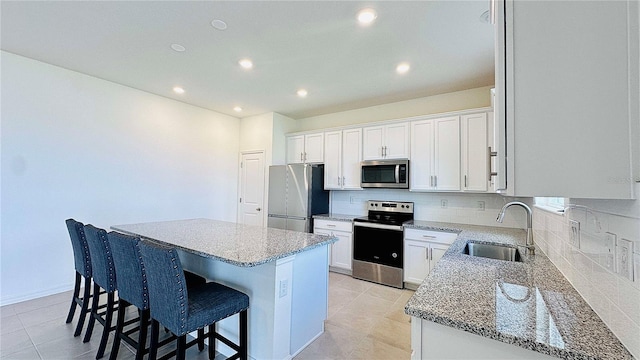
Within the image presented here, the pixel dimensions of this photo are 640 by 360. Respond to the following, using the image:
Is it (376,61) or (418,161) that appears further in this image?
(418,161)

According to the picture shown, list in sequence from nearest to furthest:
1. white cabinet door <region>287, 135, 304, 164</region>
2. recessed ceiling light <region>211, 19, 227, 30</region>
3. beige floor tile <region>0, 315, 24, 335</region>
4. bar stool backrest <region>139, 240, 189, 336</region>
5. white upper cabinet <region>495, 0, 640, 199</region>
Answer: white upper cabinet <region>495, 0, 640, 199</region>
bar stool backrest <region>139, 240, 189, 336</region>
recessed ceiling light <region>211, 19, 227, 30</region>
beige floor tile <region>0, 315, 24, 335</region>
white cabinet door <region>287, 135, 304, 164</region>

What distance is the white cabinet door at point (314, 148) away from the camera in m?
4.66

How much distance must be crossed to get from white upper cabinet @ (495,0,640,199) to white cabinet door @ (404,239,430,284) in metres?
2.74

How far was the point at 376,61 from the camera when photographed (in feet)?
9.67

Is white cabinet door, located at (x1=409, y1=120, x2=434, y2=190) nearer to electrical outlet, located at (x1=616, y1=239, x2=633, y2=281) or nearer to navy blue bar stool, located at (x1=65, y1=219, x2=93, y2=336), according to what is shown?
electrical outlet, located at (x1=616, y1=239, x2=633, y2=281)

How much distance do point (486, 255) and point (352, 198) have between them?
2.45m

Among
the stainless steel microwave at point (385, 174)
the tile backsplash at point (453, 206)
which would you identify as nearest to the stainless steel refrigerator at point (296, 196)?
the tile backsplash at point (453, 206)

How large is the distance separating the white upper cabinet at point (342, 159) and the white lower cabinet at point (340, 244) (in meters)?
0.64

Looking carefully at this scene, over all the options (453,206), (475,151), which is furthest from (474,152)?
(453,206)

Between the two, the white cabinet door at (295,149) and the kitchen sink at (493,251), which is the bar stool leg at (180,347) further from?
the white cabinet door at (295,149)

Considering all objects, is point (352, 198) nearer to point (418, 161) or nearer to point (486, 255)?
point (418, 161)

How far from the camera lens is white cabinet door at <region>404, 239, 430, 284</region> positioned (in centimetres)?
338

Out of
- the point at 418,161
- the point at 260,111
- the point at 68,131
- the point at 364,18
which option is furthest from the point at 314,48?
the point at 68,131

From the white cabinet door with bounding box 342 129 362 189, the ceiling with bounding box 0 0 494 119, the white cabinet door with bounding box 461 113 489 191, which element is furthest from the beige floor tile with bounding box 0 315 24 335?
the white cabinet door with bounding box 461 113 489 191
